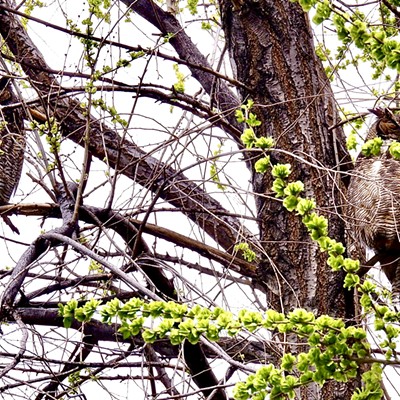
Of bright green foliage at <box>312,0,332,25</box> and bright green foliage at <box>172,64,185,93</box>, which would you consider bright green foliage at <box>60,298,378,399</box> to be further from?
bright green foliage at <box>172,64,185,93</box>

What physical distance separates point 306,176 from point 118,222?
2.53 feet

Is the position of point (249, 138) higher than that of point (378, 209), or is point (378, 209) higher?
point (249, 138)

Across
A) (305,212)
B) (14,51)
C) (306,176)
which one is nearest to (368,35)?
(305,212)

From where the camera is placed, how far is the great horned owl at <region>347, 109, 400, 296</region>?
2789 mm

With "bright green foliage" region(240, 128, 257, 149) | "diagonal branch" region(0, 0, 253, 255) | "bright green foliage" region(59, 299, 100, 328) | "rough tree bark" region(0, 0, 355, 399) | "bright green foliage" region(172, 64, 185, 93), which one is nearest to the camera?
"bright green foliage" region(59, 299, 100, 328)

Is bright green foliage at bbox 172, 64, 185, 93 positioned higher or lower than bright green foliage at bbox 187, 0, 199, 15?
lower

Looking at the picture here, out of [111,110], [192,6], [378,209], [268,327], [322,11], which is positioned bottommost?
[268,327]

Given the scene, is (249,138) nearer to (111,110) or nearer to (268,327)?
(268,327)

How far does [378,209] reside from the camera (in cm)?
280

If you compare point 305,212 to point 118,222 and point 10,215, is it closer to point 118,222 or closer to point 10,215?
A: point 118,222

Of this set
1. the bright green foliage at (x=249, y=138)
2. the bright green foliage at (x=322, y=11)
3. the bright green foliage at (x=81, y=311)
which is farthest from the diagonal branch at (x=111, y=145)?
the bright green foliage at (x=322, y=11)

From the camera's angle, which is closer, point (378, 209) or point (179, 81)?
point (378, 209)

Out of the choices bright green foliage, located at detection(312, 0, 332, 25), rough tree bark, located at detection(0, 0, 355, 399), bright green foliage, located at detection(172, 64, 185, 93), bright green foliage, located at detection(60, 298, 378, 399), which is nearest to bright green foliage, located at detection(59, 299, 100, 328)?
bright green foliage, located at detection(60, 298, 378, 399)

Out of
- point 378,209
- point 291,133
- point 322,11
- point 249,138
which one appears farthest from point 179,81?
point 322,11
